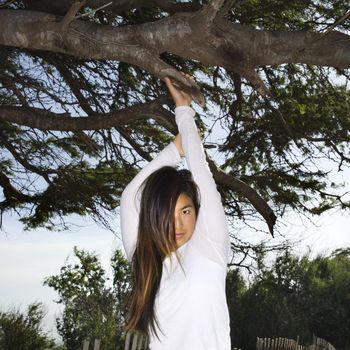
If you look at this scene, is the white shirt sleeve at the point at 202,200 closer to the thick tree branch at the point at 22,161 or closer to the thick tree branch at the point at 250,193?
the thick tree branch at the point at 250,193

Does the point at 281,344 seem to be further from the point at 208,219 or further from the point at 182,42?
the point at 208,219

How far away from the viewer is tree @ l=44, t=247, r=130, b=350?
12547 mm

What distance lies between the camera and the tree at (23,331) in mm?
10312

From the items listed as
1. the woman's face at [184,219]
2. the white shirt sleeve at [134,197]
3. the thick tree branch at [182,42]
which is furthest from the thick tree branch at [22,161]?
the woman's face at [184,219]

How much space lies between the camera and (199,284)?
1881mm

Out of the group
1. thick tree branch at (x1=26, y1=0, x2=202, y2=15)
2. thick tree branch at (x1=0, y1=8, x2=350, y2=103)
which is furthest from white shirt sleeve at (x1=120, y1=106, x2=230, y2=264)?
thick tree branch at (x1=26, y1=0, x2=202, y2=15)

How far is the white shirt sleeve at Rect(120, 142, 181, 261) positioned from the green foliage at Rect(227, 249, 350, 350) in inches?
554

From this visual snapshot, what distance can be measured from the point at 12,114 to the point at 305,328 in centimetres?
1371

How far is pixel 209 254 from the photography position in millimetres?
1913

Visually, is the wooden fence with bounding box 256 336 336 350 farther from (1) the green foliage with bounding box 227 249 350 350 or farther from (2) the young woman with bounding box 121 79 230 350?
(2) the young woman with bounding box 121 79 230 350

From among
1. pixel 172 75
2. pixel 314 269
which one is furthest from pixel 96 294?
pixel 172 75

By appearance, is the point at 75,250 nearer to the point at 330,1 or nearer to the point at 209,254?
the point at 330,1

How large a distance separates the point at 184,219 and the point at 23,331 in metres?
9.47

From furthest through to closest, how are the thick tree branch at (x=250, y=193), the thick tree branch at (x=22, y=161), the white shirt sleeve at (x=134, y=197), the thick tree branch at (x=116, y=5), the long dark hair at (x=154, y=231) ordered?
the thick tree branch at (x=22, y=161) < the thick tree branch at (x=250, y=193) < the thick tree branch at (x=116, y=5) < the white shirt sleeve at (x=134, y=197) < the long dark hair at (x=154, y=231)
